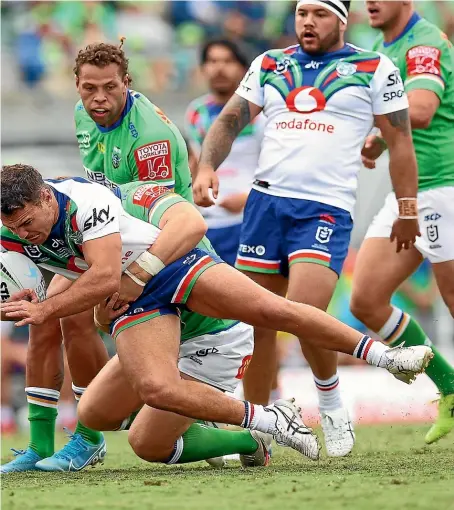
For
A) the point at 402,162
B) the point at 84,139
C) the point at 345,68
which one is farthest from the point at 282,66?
the point at 84,139

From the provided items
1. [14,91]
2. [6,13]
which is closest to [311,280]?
[14,91]

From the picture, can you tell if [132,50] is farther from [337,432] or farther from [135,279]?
[135,279]

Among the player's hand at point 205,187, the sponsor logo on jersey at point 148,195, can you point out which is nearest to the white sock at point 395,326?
the player's hand at point 205,187

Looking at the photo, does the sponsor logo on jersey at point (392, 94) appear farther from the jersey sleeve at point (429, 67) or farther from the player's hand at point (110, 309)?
the player's hand at point (110, 309)

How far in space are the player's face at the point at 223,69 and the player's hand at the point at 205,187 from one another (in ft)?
6.99

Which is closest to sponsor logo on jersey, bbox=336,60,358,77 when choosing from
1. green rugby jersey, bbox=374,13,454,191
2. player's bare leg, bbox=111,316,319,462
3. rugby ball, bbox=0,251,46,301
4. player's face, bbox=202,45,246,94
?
green rugby jersey, bbox=374,13,454,191

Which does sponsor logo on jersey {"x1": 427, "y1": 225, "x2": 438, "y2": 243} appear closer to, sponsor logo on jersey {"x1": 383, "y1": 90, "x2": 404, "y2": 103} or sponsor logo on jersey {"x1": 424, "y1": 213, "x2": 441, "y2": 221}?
sponsor logo on jersey {"x1": 424, "y1": 213, "x2": 441, "y2": 221}

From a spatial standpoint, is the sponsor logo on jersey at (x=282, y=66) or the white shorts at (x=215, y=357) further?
the sponsor logo on jersey at (x=282, y=66)

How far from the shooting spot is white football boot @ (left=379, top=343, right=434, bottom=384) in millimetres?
5668

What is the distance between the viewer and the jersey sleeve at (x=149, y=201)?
19.7 ft

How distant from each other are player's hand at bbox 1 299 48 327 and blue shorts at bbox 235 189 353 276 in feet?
6.32

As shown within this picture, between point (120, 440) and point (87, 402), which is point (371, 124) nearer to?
point (87, 402)

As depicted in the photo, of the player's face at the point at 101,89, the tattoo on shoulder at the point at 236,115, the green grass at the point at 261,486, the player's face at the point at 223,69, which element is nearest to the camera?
the green grass at the point at 261,486

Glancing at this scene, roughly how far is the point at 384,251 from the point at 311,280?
1.06 meters
